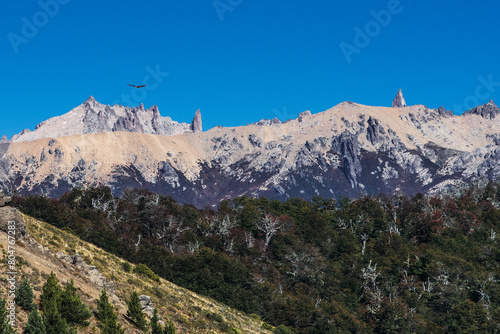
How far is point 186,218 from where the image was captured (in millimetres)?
125562

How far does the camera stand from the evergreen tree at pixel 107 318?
133 ft

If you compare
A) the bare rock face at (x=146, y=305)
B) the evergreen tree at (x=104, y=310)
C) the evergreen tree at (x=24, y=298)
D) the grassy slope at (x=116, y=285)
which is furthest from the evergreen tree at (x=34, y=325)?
the bare rock face at (x=146, y=305)

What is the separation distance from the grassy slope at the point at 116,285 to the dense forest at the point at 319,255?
1272 centimetres

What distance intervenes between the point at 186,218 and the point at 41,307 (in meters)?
86.1

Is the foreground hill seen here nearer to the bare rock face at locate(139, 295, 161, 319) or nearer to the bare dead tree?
the bare rock face at locate(139, 295, 161, 319)

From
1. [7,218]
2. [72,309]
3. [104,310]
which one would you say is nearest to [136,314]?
[104,310]

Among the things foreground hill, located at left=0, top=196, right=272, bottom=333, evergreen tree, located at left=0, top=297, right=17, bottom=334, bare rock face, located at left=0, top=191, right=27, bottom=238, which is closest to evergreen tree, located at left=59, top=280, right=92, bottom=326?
foreground hill, located at left=0, top=196, right=272, bottom=333

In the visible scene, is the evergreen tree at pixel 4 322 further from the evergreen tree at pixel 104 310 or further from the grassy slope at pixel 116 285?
the evergreen tree at pixel 104 310

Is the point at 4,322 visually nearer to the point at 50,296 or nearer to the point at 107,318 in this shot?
the point at 50,296

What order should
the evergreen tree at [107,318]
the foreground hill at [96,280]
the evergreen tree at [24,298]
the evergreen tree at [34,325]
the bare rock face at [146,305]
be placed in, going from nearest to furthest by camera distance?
the evergreen tree at [34,325]
the evergreen tree at [24,298]
the evergreen tree at [107,318]
the foreground hill at [96,280]
the bare rock face at [146,305]

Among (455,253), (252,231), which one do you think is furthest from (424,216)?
(252,231)

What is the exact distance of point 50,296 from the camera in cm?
3959

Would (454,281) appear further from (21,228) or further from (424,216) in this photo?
(21,228)

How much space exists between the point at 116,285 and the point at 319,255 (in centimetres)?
6470
